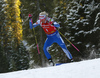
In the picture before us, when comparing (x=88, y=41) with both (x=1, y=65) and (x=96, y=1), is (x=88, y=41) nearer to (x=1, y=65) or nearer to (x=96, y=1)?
(x=96, y=1)

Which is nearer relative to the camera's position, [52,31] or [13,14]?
[52,31]

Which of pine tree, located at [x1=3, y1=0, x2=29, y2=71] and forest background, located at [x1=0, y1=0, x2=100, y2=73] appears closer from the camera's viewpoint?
forest background, located at [x1=0, y1=0, x2=100, y2=73]

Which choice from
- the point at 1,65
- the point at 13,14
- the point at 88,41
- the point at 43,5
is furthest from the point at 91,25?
the point at 13,14

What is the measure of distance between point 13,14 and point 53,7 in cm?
1486

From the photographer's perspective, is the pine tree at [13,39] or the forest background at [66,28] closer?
the forest background at [66,28]

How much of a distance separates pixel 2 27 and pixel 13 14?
3.64m

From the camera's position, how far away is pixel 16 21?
31.0 meters

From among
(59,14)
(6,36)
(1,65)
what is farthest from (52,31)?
(6,36)

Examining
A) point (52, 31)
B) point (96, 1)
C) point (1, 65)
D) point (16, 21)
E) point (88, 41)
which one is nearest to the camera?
point (52, 31)

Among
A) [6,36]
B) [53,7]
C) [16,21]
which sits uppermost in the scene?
[53,7]

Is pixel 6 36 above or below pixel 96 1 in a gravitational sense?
below

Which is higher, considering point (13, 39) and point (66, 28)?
point (66, 28)

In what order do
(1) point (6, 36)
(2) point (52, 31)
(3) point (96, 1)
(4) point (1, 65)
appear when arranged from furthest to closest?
(1) point (6, 36)
(4) point (1, 65)
(3) point (96, 1)
(2) point (52, 31)

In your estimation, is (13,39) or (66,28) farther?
(13,39)
